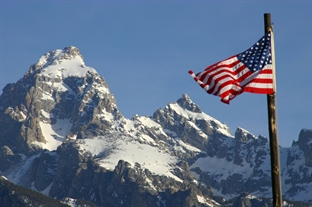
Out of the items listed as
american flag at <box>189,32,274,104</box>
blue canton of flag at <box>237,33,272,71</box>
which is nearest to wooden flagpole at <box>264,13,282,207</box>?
american flag at <box>189,32,274,104</box>

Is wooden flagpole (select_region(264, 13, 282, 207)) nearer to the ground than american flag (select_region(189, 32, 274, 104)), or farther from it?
nearer to the ground

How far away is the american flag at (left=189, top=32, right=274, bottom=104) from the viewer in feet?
96.5

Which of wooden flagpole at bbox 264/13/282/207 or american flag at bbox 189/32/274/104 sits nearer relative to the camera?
wooden flagpole at bbox 264/13/282/207

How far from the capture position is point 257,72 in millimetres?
29719

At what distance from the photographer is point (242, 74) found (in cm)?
3056

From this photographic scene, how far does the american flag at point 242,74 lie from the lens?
96.5ft

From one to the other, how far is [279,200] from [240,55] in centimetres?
661

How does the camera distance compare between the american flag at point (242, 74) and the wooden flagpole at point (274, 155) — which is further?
the american flag at point (242, 74)

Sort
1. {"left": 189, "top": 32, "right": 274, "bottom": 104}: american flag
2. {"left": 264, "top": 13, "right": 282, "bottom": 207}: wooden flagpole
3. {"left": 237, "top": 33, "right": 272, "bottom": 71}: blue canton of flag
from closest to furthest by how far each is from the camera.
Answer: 1. {"left": 264, "top": 13, "right": 282, "bottom": 207}: wooden flagpole
2. {"left": 189, "top": 32, "right": 274, "bottom": 104}: american flag
3. {"left": 237, "top": 33, "right": 272, "bottom": 71}: blue canton of flag

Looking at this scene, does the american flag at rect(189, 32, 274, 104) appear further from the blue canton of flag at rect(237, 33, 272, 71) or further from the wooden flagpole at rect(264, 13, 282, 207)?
the wooden flagpole at rect(264, 13, 282, 207)

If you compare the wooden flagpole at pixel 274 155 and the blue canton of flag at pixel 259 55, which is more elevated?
the blue canton of flag at pixel 259 55

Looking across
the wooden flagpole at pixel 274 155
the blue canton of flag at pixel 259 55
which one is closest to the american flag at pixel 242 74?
the blue canton of flag at pixel 259 55

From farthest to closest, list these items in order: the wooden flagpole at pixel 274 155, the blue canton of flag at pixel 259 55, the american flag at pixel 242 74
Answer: the blue canton of flag at pixel 259 55
the american flag at pixel 242 74
the wooden flagpole at pixel 274 155

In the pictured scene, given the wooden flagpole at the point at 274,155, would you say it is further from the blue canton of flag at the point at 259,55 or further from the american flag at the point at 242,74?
the blue canton of flag at the point at 259,55
